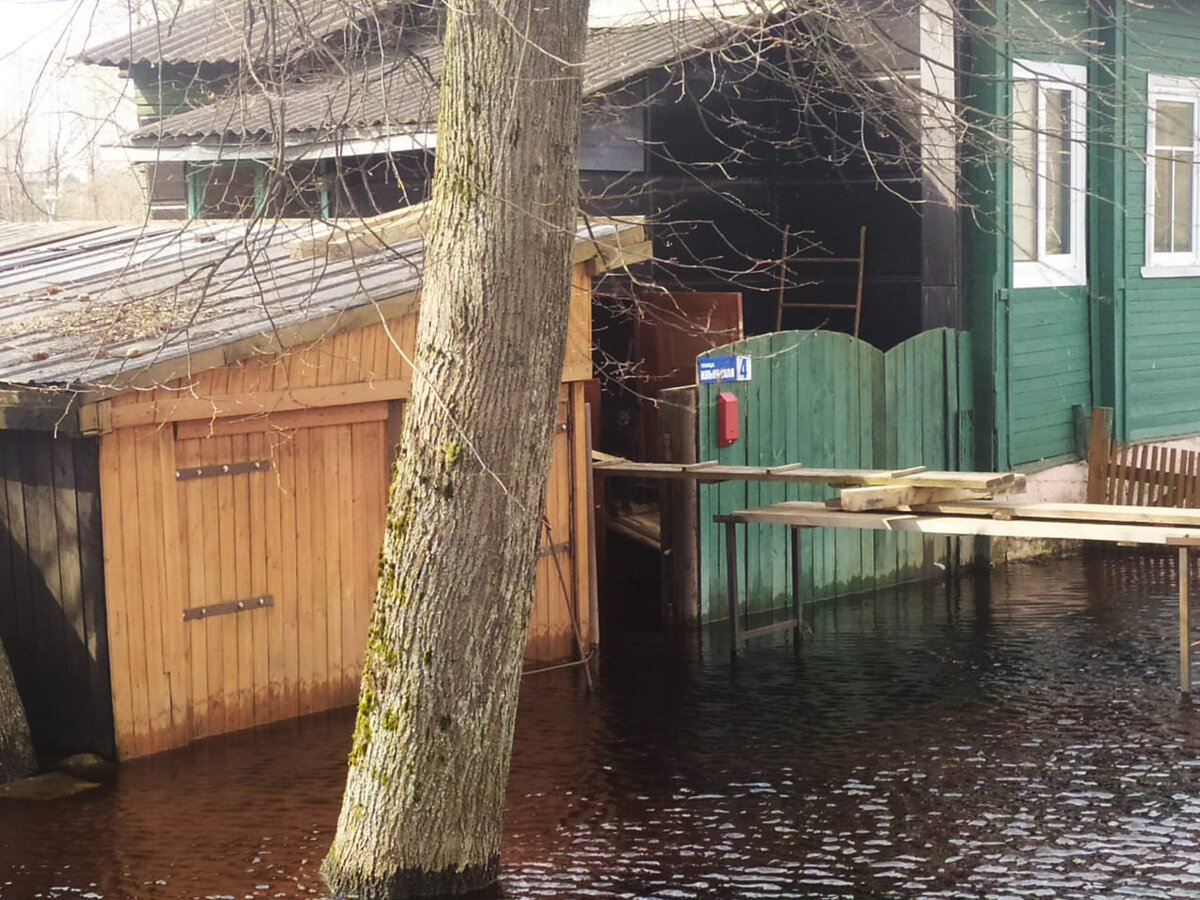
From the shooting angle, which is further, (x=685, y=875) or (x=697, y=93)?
(x=697, y=93)

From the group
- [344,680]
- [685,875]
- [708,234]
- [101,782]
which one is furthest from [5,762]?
[708,234]

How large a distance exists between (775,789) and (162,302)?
194 inches

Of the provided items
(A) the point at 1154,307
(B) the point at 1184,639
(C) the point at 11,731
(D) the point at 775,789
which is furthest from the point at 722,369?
(A) the point at 1154,307

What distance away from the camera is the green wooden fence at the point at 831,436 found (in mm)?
13812

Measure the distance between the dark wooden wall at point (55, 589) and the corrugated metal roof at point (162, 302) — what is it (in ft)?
1.60

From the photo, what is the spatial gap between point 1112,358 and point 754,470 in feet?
20.2

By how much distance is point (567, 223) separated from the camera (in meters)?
7.31

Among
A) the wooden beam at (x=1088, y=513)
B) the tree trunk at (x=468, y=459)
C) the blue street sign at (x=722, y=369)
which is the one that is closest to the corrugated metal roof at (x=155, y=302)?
the tree trunk at (x=468, y=459)

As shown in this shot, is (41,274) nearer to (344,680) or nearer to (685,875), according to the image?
(344,680)

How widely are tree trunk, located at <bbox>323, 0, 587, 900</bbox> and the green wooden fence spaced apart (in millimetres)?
6320

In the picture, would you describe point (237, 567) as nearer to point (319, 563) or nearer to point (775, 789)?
point (319, 563)

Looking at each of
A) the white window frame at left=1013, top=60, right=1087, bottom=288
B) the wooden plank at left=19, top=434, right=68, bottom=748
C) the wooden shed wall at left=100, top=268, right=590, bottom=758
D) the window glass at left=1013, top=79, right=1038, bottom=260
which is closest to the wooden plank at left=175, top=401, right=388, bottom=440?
the wooden shed wall at left=100, top=268, right=590, bottom=758

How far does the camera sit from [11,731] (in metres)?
9.41

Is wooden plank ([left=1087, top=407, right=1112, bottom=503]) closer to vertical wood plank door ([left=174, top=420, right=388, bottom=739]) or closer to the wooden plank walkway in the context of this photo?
the wooden plank walkway
